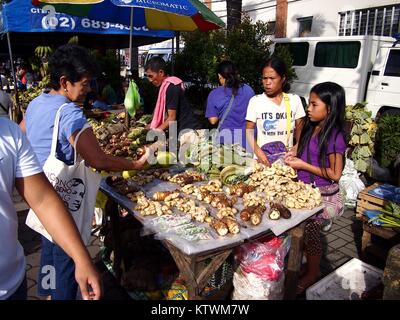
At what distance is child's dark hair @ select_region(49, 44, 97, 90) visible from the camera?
201cm

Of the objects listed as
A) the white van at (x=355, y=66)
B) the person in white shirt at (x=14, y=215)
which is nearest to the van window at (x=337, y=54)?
the white van at (x=355, y=66)

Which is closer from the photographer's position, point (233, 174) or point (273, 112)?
point (233, 174)

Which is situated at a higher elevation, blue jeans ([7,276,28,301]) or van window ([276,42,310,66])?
van window ([276,42,310,66])

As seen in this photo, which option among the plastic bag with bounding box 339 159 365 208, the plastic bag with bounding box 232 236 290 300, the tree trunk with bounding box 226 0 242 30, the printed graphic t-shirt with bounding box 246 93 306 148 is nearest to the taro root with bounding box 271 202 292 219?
the plastic bag with bounding box 232 236 290 300

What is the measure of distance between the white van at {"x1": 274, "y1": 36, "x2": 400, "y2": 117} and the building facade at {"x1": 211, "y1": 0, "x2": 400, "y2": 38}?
7.58 feet

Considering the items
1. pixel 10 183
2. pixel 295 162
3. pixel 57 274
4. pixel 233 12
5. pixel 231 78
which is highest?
pixel 233 12

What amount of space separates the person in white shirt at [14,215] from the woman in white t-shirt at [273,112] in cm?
205

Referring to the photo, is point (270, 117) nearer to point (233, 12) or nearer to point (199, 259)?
point (199, 259)

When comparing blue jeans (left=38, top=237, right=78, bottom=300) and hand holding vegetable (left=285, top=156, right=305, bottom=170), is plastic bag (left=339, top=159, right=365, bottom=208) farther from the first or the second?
blue jeans (left=38, top=237, right=78, bottom=300)

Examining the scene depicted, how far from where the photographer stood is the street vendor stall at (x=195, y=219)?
1952 millimetres

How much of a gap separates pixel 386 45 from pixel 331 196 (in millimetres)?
6559

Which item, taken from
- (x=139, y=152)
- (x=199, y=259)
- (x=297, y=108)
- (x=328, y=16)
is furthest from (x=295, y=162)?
(x=328, y=16)

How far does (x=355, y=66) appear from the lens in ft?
26.8

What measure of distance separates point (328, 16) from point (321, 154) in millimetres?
10678
